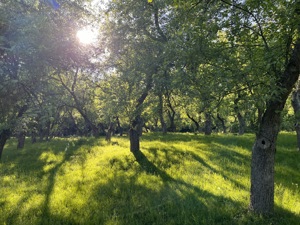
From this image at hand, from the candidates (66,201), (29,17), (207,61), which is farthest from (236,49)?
(66,201)

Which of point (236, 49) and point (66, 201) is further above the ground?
point (236, 49)

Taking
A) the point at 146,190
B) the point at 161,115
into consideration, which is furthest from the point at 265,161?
the point at 161,115

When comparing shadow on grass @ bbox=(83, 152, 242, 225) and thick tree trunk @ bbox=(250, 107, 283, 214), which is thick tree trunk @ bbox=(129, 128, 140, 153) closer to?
shadow on grass @ bbox=(83, 152, 242, 225)

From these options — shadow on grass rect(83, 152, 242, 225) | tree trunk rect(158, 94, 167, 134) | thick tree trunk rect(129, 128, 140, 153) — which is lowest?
shadow on grass rect(83, 152, 242, 225)

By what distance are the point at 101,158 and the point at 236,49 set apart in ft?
33.4

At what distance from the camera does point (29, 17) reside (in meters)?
7.24

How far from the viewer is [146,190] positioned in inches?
340

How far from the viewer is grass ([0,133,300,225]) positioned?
6617mm

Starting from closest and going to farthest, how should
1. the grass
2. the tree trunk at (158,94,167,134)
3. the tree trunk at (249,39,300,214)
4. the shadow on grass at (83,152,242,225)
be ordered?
1. the tree trunk at (249,39,300,214)
2. the shadow on grass at (83,152,242,225)
3. the grass
4. the tree trunk at (158,94,167,134)

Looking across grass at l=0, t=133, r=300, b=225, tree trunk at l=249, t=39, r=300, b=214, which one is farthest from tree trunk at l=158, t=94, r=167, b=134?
tree trunk at l=249, t=39, r=300, b=214

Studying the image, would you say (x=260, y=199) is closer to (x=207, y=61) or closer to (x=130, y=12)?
(x=207, y=61)

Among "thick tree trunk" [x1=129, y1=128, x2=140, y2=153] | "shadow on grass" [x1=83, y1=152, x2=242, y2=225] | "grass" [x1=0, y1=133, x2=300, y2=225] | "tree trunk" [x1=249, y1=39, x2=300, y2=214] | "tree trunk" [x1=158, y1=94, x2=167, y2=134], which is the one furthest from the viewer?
"thick tree trunk" [x1=129, y1=128, x2=140, y2=153]

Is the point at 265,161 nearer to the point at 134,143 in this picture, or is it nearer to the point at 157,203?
the point at 157,203

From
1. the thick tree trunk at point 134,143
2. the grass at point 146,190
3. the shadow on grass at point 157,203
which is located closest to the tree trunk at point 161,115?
the thick tree trunk at point 134,143
